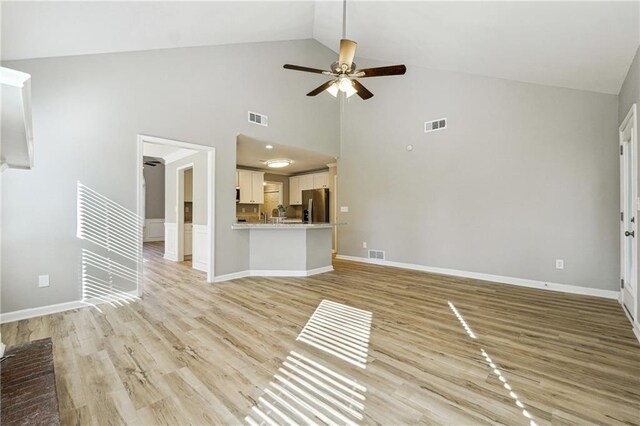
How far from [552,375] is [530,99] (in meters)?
4.03

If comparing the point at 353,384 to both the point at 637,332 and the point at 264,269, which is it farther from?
the point at 264,269

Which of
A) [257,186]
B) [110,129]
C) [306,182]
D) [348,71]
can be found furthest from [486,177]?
[257,186]

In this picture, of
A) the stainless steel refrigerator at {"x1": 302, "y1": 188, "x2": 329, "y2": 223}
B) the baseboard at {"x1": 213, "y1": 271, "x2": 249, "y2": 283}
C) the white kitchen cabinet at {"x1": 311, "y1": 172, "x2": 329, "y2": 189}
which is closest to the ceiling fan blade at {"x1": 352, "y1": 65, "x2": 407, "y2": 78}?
the baseboard at {"x1": 213, "y1": 271, "x2": 249, "y2": 283}

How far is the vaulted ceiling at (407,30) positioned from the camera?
2.66m

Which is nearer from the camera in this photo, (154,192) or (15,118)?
(15,118)

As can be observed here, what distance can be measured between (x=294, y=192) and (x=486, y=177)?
19.1 ft

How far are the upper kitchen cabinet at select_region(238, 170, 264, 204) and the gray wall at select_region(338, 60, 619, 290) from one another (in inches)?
108

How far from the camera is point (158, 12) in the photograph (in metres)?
3.27

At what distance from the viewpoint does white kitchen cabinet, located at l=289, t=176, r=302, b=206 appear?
357 inches

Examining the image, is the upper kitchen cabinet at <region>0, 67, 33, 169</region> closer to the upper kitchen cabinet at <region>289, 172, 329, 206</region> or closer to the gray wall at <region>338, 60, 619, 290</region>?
the gray wall at <region>338, 60, 619, 290</region>

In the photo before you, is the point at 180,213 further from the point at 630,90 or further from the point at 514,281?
the point at 630,90

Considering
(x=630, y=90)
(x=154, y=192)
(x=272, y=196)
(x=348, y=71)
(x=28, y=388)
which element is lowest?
(x=28, y=388)

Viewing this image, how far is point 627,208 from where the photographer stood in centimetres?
336

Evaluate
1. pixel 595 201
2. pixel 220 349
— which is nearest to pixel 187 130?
pixel 220 349
